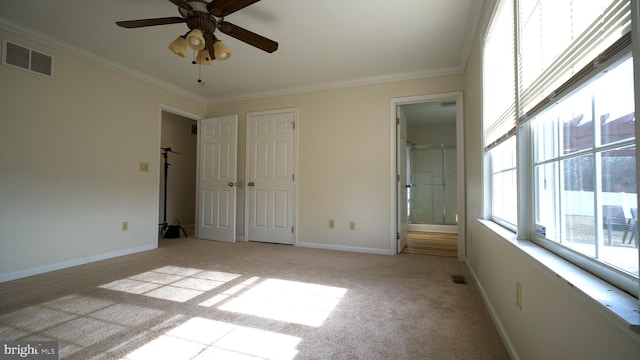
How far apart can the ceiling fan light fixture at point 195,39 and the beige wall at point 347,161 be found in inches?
85.4

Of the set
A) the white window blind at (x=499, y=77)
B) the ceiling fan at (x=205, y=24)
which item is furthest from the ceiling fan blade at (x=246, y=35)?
the white window blind at (x=499, y=77)

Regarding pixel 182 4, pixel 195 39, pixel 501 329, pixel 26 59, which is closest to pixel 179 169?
pixel 26 59

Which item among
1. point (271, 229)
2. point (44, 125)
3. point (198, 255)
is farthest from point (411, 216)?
point (44, 125)

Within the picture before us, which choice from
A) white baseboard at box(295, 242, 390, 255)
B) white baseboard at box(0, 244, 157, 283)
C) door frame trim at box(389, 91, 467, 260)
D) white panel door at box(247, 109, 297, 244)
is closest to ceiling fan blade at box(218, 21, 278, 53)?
white panel door at box(247, 109, 297, 244)

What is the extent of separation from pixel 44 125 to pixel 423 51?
404 cm

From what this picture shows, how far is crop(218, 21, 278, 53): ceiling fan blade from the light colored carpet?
2.08m

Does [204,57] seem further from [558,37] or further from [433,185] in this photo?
[433,185]

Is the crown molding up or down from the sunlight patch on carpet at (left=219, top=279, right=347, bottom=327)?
up

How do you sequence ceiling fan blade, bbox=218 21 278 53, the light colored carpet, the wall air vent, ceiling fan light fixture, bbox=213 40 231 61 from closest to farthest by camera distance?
the light colored carpet, ceiling fan blade, bbox=218 21 278 53, ceiling fan light fixture, bbox=213 40 231 61, the wall air vent

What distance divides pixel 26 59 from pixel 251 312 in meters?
3.25

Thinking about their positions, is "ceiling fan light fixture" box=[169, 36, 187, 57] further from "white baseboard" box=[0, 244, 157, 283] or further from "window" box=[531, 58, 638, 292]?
"white baseboard" box=[0, 244, 157, 283]

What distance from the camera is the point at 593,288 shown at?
29.8 inches

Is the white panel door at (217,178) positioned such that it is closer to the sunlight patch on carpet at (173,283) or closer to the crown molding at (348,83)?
the crown molding at (348,83)

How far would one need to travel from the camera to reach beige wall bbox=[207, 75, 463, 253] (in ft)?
12.3
